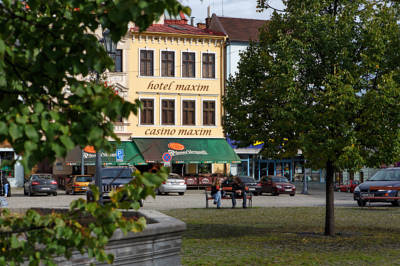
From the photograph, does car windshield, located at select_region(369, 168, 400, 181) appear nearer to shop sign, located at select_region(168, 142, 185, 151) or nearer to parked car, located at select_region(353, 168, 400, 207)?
parked car, located at select_region(353, 168, 400, 207)

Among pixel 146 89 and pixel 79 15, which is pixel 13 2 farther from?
pixel 146 89

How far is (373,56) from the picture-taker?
42.7 feet

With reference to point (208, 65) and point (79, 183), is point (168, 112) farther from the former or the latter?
point (79, 183)

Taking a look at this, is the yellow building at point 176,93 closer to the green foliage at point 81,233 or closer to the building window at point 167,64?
the building window at point 167,64

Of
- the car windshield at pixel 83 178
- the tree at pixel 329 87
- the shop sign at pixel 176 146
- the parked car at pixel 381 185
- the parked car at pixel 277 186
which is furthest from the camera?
the shop sign at pixel 176 146

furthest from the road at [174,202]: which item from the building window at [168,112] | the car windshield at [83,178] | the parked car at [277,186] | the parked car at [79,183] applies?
the building window at [168,112]

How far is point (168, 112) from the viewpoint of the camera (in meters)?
48.0

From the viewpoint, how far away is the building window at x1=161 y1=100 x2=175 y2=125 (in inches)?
1884

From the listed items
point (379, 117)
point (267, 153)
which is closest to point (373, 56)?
point (379, 117)

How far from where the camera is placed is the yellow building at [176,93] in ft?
153

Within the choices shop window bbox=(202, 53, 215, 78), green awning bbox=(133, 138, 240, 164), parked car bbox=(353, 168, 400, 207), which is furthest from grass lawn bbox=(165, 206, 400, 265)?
shop window bbox=(202, 53, 215, 78)

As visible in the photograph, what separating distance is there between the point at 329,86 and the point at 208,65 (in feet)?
122

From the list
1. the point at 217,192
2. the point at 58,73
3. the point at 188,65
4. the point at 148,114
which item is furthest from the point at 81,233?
the point at 188,65

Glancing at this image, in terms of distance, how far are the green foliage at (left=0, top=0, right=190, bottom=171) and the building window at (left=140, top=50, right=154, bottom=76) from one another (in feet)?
144
